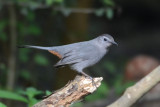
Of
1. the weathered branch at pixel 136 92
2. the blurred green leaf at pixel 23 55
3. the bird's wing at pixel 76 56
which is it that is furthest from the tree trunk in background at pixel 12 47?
the weathered branch at pixel 136 92

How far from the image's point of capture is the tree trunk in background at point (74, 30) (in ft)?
25.0

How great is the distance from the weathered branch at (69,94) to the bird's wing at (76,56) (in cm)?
70

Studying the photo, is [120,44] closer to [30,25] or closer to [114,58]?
[114,58]

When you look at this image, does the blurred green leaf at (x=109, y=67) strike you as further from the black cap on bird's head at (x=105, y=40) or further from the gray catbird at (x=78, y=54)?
the gray catbird at (x=78, y=54)

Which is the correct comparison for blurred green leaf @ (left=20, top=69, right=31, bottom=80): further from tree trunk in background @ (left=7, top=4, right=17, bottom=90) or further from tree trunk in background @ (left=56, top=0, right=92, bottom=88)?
tree trunk in background @ (left=56, top=0, right=92, bottom=88)

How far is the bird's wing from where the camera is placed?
185 inches

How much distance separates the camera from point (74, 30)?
25.6 ft

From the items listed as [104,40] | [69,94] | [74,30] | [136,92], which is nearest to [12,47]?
[74,30]

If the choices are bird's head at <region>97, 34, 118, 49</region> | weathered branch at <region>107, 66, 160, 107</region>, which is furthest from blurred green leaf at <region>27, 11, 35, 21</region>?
weathered branch at <region>107, 66, 160, 107</region>

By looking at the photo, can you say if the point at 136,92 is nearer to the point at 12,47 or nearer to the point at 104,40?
the point at 104,40

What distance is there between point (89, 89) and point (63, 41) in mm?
3826

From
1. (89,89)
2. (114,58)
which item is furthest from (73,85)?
(114,58)

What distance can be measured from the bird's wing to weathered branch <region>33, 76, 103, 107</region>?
2.29ft

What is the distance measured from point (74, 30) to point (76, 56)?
118 inches
